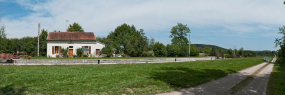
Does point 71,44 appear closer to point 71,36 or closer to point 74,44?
point 74,44

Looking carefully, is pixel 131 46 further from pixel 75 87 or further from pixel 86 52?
pixel 75 87

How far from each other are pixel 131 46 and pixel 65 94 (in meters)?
37.1

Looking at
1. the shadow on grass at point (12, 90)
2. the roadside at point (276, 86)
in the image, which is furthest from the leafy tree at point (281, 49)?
the shadow on grass at point (12, 90)

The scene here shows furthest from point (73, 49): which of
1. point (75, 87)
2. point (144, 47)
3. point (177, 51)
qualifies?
point (75, 87)

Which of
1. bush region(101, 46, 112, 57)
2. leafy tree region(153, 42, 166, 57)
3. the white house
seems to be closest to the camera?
the white house

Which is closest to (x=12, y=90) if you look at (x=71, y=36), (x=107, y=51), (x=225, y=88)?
(x=225, y=88)

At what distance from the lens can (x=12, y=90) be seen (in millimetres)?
6754

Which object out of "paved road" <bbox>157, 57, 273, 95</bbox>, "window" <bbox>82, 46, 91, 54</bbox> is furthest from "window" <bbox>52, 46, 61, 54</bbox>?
"paved road" <bbox>157, 57, 273, 95</bbox>

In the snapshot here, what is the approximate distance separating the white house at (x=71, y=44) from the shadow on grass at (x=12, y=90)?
2853 cm

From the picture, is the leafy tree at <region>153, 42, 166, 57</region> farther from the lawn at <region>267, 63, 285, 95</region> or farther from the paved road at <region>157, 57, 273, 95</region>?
the paved road at <region>157, 57, 273, 95</region>

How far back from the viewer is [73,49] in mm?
35688

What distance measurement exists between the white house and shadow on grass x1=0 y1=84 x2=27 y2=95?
28.5 metres

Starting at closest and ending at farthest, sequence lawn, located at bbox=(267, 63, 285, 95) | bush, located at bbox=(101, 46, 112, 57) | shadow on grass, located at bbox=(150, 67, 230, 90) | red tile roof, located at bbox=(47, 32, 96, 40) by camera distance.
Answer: lawn, located at bbox=(267, 63, 285, 95) → shadow on grass, located at bbox=(150, 67, 230, 90) → bush, located at bbox=(101, 46, 112, 57) → red tile roof, located at bbox=(47, 32, 96, 40)

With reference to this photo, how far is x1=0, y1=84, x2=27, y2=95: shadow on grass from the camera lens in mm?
6355
